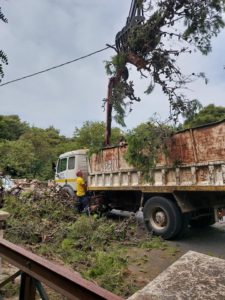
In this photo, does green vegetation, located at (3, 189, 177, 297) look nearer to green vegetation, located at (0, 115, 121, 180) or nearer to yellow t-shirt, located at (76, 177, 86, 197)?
yellow t-shirt, located at (76, 177, 86, 197)

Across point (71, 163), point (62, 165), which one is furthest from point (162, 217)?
point (62, 165)

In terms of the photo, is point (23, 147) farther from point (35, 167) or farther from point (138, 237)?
point (138, 237)

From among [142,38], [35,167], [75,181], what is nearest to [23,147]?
[35,167]

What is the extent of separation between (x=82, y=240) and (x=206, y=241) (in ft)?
9.97

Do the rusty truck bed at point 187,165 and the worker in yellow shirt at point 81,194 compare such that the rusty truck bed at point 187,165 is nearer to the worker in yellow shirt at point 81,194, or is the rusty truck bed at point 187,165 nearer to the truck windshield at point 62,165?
the worker in yellow shirt at point 81,194

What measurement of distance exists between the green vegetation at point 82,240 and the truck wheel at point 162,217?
269 mm

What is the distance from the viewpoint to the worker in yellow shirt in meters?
10.2

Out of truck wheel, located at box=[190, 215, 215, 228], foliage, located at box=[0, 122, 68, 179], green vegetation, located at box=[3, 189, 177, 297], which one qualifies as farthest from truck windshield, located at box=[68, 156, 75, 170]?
foliage, located at box=[0, 122, 68, 179]

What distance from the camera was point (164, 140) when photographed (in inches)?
290

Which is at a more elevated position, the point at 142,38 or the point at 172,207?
the point at 142,38

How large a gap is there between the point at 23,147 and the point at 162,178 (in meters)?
29.4

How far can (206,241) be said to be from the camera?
7.52 metres

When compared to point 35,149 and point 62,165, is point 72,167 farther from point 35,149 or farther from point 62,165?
point 35,149

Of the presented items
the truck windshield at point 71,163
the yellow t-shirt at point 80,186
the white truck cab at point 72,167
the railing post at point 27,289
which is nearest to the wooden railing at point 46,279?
the railing post at point 27,289
